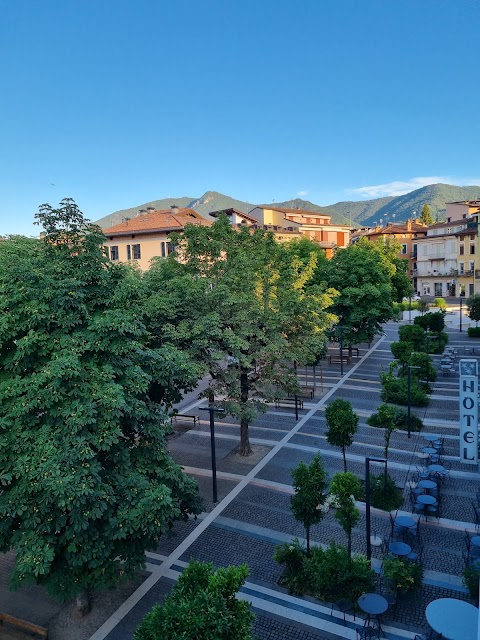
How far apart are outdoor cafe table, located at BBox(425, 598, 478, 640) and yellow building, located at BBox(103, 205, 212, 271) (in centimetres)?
3730

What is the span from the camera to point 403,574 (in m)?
10.4

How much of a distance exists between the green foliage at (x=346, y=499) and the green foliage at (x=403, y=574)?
107 cm

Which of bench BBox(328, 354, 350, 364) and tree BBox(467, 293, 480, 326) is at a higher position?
tree BBox(467, 293, 480, 326)

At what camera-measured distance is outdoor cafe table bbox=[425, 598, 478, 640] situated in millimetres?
7887

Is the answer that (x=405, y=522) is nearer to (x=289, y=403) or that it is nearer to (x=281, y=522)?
(x=281, y=522)

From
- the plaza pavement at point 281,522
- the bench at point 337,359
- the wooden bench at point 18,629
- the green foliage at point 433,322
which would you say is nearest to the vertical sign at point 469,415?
the plaza pavement at point 281,522

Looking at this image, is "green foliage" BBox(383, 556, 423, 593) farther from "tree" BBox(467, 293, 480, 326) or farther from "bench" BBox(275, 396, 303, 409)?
"tree" BBox(467, 293, 480, 326)

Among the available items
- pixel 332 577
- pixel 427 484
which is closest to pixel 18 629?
pixel 332 577

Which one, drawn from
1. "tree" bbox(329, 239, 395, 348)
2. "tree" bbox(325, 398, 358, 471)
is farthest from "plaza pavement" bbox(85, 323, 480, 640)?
"tree" bbox(329, 239, 395, 348)

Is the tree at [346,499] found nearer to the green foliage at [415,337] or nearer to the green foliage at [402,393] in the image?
the green foliage at [402,393]

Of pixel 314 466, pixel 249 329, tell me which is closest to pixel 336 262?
pixel 249 329

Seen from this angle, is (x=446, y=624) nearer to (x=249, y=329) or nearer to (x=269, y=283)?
(x=249, y=329)

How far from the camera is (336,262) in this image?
36.8m

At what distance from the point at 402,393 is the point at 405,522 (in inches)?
495
